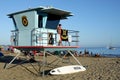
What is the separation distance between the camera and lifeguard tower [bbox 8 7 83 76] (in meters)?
19.8

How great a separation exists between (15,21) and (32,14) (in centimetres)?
276

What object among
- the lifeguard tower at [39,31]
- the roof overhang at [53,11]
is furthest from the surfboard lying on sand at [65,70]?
the roof overhang at [53,11]

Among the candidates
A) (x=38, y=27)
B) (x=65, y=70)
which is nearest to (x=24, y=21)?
(x=38, y=27)

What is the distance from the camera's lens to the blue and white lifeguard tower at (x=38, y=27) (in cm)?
1991

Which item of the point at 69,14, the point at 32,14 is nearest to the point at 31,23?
the point at 32,14

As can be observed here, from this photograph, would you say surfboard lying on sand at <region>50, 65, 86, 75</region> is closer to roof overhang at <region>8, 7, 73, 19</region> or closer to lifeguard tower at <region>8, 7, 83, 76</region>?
lifeguard tower at <region>8, 7, 83, 76</region>

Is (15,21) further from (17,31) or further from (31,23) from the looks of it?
(31,23)

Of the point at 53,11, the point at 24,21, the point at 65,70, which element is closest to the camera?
the point at 65,70

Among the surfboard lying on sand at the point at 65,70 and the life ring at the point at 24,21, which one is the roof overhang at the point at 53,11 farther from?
the surfboard lying on sand at the point at 65,70

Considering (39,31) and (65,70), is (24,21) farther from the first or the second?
(65,70)

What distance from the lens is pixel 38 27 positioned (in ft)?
66.1

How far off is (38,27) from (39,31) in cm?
49

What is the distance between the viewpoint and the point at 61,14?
21750 mm

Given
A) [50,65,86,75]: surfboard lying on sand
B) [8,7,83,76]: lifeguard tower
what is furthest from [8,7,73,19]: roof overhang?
[50,65,86,75]: surfboard lying on sand
